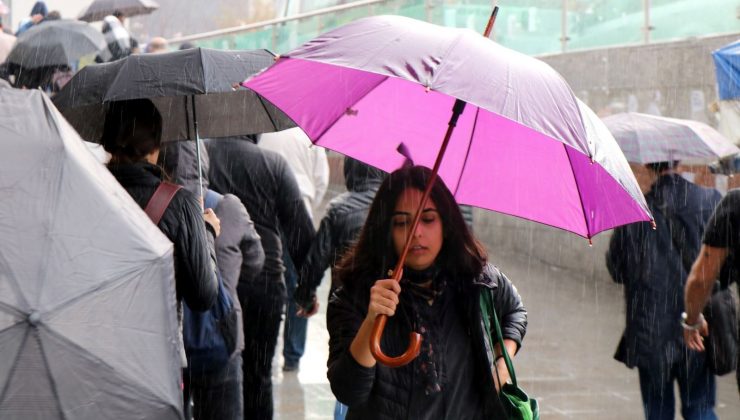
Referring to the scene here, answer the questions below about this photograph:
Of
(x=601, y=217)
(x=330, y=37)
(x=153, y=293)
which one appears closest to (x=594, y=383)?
(x=601, y=217)

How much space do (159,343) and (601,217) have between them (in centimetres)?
178

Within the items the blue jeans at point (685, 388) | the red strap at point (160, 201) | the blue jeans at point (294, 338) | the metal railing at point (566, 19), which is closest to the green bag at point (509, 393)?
the red strap at point (160, 201)

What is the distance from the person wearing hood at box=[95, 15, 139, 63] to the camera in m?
11.7

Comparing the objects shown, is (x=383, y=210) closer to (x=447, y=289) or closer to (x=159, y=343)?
(x=447, y=289)

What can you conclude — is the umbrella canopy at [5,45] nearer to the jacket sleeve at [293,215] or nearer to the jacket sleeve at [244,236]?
the jacket sleeve at [293,215]

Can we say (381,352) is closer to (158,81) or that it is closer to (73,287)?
Answer: (73,287)

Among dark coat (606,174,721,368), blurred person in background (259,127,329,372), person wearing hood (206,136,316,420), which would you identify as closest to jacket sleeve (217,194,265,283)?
person wearing hood (206,136,316,420)

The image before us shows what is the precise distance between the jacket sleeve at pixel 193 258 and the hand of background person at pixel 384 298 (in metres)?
0.96

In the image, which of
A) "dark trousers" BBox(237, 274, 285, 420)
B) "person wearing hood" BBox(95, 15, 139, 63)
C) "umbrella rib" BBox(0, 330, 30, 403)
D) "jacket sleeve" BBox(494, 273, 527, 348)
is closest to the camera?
"umbrella rib" BBox(0, 330, 30, 403)

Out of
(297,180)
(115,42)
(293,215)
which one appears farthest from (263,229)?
(115,42)

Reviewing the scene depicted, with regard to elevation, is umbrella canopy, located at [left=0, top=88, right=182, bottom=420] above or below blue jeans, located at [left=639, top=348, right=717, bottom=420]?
above

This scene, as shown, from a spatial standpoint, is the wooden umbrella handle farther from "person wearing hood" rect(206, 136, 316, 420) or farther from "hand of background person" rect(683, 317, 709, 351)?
"person wearing hood" rect(206, 136, 316, 420)

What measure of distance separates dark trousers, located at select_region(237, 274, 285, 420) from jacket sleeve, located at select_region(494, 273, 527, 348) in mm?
2887

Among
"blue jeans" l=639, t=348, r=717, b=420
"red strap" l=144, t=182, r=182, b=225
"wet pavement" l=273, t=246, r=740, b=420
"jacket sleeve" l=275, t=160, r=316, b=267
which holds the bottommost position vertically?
"wet pavement" l=273, t=246, r=740, b=420
